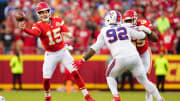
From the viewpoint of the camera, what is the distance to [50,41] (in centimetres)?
888

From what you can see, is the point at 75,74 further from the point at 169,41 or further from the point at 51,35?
the point at 169,41

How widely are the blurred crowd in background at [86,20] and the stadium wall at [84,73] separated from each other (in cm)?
28

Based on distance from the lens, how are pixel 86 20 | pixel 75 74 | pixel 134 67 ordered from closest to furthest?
pixel 134 67 < pixel 75 74 < pixel 86 20

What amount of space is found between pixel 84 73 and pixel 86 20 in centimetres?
228

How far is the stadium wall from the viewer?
47.3 feet

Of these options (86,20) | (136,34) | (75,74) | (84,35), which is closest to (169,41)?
(84,35)

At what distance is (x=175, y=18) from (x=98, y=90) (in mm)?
4126

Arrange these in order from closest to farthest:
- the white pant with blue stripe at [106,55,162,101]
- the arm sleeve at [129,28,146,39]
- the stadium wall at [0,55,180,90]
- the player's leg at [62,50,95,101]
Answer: the white pant with blue stripe at [106,55,162,101] → the arm sleeve at [129,28,146,39] → the player's leg at [62,50,95,101] → the stadium wall at [0,55,180,90]

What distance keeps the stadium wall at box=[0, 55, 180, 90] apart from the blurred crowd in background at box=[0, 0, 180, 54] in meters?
0.28

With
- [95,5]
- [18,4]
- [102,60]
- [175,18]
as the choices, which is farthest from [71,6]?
[175,18]

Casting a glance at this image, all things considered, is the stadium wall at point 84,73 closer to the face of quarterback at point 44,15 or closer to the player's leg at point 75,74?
the player's leg at point 75,74

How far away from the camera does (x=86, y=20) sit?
619 inches

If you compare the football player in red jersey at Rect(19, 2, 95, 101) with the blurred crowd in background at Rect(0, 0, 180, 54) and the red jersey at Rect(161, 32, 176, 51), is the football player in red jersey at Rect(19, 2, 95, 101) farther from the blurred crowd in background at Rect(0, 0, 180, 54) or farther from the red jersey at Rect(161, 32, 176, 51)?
the red jersey at Rect(161, 32, 176, 51)

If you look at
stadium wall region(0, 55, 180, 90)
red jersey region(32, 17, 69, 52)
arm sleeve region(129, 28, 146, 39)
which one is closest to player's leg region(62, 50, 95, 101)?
red jersey region(32, 17, 69, 52)
